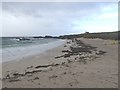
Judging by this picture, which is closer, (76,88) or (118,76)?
(76,88)

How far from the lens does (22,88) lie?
672 centimetres

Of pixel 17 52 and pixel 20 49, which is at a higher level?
pixel 17 52

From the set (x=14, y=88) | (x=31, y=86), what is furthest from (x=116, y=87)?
(x=14, y=88)

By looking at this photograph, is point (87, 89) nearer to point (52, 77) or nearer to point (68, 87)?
point (68, 87)

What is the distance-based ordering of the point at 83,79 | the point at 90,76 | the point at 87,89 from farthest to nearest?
the point at 90,76 < the point at 83,79 < the point at 87,89

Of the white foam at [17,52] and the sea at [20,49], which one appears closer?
the white foam at [17,52]

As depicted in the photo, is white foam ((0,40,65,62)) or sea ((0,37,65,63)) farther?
sea ((0,37,65,63))

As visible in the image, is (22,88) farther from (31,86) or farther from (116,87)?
(116,87)

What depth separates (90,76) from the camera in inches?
324

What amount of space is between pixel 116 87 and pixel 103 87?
380 mm

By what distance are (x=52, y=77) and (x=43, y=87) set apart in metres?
1.56

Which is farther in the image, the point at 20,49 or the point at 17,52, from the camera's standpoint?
the point at 20,49

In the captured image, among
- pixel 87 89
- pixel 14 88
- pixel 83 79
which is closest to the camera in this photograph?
pixel 87 89

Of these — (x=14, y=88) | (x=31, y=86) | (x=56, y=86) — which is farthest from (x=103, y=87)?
(x=14, y=88)
